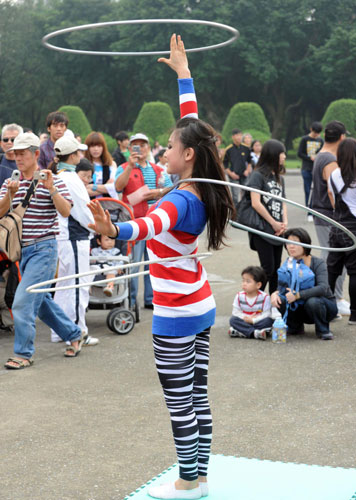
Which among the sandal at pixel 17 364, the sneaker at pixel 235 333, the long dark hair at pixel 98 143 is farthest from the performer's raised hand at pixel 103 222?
the long dark hair at pixel 98 143

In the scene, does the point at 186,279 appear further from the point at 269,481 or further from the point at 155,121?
the point at 155,121

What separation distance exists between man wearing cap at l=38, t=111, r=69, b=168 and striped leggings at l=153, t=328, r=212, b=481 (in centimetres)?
522

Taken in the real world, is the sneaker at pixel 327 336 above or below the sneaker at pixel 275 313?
below

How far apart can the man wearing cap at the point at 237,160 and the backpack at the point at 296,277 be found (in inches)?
368

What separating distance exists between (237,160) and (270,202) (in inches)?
358

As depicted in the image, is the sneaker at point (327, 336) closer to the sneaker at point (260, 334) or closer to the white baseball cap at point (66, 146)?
the sneaker at point (260, 334)

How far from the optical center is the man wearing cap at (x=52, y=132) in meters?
8.48

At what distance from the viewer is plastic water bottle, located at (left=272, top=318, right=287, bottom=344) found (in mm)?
7095

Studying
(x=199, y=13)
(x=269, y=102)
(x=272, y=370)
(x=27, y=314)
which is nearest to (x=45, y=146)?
(x=27, y=314)

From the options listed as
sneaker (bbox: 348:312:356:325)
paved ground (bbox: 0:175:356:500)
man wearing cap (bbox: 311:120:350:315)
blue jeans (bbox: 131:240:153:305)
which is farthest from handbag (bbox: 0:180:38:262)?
sneaker (bbox: 348:312:356:325)

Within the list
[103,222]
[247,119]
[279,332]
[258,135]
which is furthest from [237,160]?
Result: [247,119]

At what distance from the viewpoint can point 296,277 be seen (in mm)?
7223

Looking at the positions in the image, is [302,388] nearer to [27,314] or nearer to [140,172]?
[27,314]

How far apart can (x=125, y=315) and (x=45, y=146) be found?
2381 millimetres
